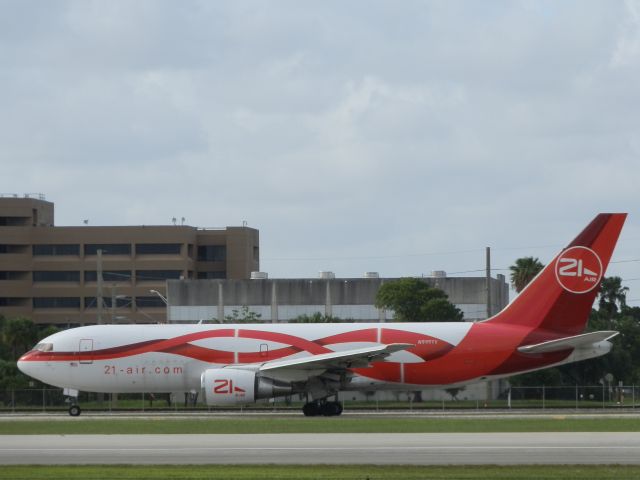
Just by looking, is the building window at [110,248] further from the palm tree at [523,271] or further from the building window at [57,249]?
the palm tree at [523,271]

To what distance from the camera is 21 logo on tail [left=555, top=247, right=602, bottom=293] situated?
46.9m

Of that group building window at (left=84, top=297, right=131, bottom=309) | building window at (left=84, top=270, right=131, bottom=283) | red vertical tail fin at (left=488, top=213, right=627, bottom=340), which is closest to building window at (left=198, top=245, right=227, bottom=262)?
building window at (left=84, top=270, right=131, bottom=283)

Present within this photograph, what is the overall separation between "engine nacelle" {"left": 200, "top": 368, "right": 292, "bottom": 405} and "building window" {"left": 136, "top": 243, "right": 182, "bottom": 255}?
294 ft

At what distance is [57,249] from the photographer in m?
135

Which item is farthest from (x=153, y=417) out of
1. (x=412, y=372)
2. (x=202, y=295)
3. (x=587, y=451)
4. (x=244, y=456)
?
(x=202, y=295)

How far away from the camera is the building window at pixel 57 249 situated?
443ft

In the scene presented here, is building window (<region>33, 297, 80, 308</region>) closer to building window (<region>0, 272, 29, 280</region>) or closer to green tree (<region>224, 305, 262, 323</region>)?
building window (<region>0, 272, 29, 280</region>)

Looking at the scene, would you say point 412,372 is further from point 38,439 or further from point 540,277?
point 38,439

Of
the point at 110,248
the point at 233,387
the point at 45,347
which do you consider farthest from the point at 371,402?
the point at 110,248

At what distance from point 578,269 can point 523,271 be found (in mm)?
46257

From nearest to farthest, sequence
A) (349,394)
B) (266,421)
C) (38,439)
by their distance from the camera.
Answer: (38,439), (266,421), (349,394)

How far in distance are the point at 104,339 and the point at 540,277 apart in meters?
16.5

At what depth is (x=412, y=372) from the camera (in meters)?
46.7

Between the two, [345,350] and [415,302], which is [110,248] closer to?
[415,302]
